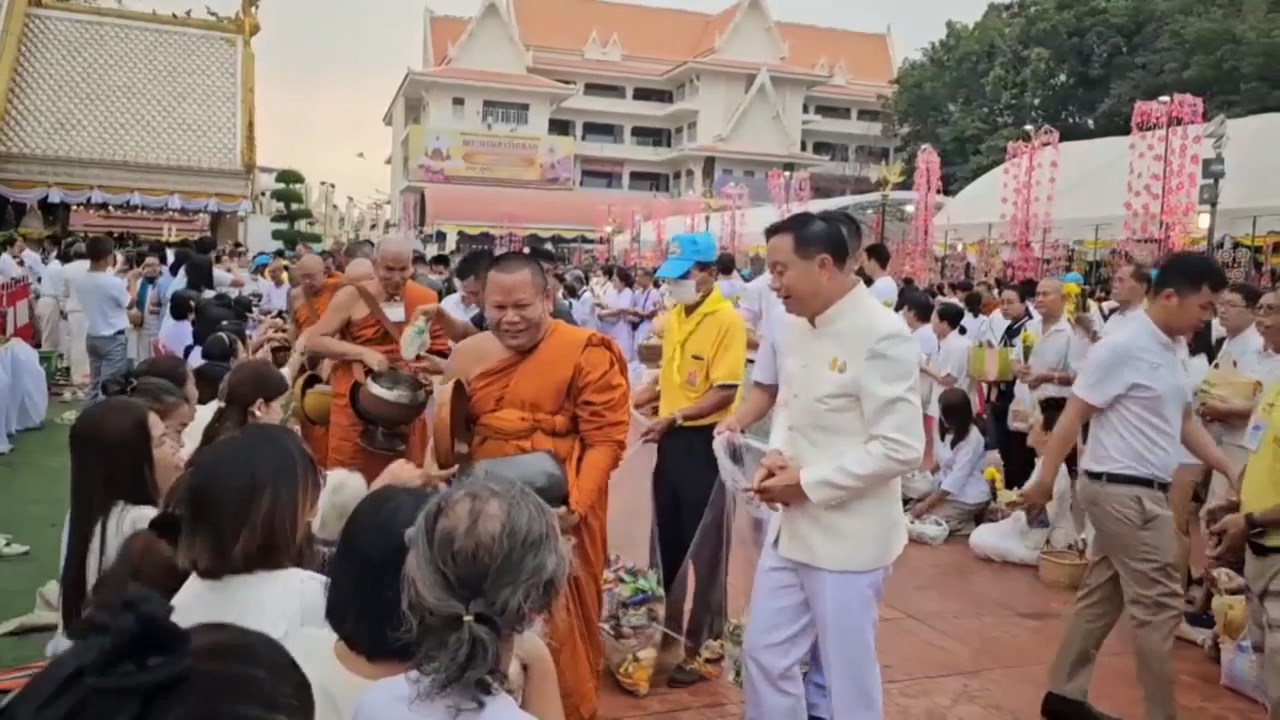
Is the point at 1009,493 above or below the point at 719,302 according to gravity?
below

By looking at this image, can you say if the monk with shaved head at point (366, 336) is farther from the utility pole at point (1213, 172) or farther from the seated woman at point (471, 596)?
the utility pole at point (1213, 172)

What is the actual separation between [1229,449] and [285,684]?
4983mm

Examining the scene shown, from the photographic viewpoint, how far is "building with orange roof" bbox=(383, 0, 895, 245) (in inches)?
1423

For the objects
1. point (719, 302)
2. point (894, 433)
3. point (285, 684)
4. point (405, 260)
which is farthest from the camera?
point (405, 260)

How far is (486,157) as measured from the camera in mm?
36312

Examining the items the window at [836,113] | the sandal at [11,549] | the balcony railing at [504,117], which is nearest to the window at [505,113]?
the balcony railing at [504,117]

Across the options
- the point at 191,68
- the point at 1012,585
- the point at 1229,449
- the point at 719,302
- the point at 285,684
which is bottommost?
the point at 1012,585

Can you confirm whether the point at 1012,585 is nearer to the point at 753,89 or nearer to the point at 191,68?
the point at 191,68

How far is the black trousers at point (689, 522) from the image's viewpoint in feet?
13.4

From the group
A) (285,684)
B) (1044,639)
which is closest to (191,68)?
(1044,639)

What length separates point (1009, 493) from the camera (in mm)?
6371

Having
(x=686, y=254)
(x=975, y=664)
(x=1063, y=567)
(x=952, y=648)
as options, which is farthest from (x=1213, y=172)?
(x=686, y=254)

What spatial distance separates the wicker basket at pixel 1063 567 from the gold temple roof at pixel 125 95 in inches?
712

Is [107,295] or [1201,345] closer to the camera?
[1201,345]
